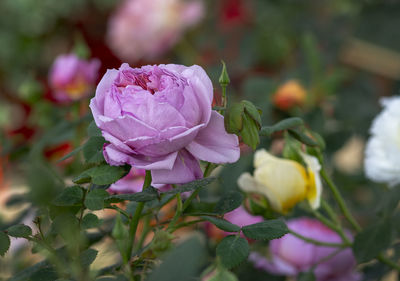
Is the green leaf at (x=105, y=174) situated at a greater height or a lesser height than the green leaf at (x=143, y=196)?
greater

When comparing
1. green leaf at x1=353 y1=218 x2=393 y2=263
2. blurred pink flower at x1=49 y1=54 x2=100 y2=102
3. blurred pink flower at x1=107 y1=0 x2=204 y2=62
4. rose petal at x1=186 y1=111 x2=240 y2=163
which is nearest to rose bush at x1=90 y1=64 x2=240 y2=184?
rose petal at x1=186 y1=111 x2=240 y2=163

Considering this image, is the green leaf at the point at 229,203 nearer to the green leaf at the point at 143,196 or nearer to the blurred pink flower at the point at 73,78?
the green leaf at the point at 143,196

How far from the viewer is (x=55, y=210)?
0.25 metres

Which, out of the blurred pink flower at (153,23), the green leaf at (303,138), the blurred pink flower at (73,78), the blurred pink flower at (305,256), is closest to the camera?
the green leaf at (303,138)

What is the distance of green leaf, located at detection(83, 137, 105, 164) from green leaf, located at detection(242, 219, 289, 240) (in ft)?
0.27

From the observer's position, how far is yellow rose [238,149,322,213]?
33 cm

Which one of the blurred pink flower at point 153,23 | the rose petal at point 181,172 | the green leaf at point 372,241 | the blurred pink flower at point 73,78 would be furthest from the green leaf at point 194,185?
the blurred pink flower at point 153,23

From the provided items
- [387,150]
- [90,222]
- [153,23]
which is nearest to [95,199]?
[90,222]

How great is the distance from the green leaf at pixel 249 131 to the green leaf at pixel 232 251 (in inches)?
1.8

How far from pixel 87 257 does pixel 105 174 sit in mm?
41

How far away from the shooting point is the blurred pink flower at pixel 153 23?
917 millimetres

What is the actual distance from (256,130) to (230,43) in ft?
2.56

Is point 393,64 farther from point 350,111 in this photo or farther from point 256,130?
point 256,130

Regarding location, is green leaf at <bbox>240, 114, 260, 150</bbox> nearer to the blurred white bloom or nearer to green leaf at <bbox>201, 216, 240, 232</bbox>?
green leaf at <bbox>201, 216, 240, 232</bbox>
